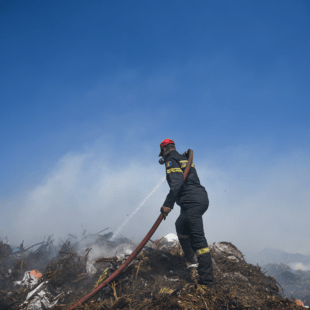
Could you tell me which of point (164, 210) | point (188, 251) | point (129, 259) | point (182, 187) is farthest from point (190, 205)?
point (129, 259)

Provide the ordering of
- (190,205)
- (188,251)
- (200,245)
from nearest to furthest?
(200,245), (190,205), (188,251)

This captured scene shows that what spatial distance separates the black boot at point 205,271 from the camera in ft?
11.0

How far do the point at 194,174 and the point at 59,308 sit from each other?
3.73 meters

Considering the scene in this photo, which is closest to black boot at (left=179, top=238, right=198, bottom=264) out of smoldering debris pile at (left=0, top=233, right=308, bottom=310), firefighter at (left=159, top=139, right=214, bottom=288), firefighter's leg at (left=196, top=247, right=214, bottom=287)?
firefighter at (left=159, top=139, right=214, bottom=288)

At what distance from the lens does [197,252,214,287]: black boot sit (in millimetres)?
3356

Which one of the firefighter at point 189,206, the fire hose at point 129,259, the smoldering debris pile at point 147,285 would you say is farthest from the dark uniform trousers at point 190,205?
the smoldering debris pile at point 147,285

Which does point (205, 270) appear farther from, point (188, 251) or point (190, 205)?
point (190, 205)

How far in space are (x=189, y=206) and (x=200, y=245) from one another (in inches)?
32.0

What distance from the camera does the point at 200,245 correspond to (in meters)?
3.63

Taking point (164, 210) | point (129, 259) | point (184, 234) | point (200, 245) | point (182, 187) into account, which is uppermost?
point (182, 187)

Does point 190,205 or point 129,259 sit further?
point 190,205

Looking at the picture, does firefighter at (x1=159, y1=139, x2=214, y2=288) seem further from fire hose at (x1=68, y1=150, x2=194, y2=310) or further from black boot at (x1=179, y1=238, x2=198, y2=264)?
fire hose at (x1=68, y1=150, x2=194, y2=310)

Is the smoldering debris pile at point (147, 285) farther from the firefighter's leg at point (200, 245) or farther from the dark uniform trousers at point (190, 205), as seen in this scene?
the dark uniform trousers at point (190, 205)

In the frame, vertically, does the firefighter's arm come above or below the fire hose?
above
